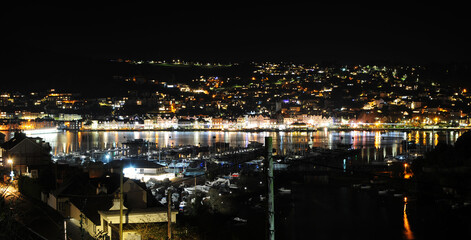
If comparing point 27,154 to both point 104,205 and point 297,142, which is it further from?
point 297,142

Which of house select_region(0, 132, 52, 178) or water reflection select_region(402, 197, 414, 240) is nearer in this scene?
water reflection select_region(402, 197, 414, 240)

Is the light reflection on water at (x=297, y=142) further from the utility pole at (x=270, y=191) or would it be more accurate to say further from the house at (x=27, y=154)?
the utility pole at (x=270, y=191)

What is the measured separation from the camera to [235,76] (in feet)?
213

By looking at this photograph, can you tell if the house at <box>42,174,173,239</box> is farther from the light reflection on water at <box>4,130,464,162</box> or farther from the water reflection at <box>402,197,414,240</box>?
the light reflection on water at <box>4,130,464,162</box>

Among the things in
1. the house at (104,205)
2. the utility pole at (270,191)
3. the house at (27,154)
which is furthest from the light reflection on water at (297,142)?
the utility pole at (270,191)

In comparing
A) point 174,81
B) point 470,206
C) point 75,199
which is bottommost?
point 470,206

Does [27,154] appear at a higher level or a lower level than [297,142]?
higher

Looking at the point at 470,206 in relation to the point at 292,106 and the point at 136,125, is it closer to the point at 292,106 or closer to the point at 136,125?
the point at 136,125

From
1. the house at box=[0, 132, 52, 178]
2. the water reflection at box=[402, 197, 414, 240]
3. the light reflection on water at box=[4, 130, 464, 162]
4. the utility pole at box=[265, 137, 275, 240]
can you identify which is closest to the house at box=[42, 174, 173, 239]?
the utility pole at box=[265, 137, 275, 240]

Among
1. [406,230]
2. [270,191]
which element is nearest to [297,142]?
[406,230]

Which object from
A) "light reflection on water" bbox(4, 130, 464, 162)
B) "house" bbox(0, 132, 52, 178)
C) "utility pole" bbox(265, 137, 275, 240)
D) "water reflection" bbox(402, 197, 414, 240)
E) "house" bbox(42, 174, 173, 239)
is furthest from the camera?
"light reflection on water" bbox(4, 130, 464, 162)

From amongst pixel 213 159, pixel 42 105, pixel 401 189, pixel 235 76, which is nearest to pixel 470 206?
pixel 401 189

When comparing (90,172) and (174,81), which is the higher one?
(174,81)

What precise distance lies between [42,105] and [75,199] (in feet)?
178
